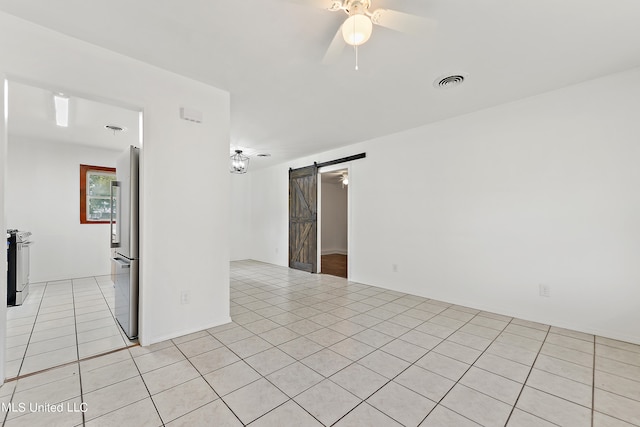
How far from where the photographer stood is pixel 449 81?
8.98ft

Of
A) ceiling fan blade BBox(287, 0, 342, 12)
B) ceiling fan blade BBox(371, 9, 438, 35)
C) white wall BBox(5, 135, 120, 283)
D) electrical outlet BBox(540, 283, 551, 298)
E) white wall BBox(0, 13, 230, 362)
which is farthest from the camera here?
white wall BBox(5, 135, 120, 283)

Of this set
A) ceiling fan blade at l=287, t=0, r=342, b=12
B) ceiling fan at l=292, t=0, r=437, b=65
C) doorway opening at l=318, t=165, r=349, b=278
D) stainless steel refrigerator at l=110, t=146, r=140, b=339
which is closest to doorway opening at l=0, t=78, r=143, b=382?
stainless steel refrigerator at l=110, t=146, r=140, b=339

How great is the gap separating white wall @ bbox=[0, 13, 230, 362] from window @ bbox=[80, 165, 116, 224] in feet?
12.8

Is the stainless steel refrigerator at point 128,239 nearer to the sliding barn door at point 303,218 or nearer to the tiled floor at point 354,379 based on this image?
the tiled floor at point 354,379

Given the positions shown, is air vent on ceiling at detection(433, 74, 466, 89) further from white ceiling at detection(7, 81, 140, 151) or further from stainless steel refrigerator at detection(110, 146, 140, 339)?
white ceiling at detection(7, 81, 140, 151)

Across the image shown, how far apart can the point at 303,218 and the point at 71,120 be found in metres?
4.11

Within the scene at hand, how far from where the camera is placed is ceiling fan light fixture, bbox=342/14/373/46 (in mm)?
1604

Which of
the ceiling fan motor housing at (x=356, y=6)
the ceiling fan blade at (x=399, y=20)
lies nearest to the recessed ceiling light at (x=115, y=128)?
the ceiling fan motor housing at (x=356, y=6)

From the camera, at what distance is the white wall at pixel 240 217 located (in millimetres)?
7492

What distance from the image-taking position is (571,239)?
2.84 m

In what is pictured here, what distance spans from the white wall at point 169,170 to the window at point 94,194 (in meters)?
3.92

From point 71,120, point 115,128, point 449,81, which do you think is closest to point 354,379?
point 449,81

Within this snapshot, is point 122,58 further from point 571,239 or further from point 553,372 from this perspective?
point 571,239

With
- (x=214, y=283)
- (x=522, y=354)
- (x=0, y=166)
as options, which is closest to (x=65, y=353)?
(x=214, y=283)
